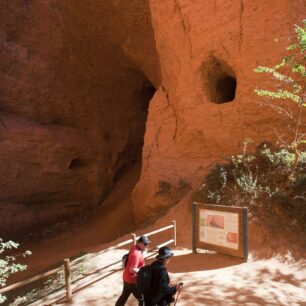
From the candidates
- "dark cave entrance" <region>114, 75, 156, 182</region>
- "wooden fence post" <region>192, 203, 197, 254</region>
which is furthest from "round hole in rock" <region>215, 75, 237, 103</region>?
"dark cave entrance" <region>114, 75, 156, 182</region>

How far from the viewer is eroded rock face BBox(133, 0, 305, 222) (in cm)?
847

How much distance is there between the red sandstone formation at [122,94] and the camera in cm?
890

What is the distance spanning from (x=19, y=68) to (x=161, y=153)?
21.2 ft

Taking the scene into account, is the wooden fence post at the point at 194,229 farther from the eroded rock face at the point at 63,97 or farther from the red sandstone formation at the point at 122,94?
the eroded rock face at the point at 63,97

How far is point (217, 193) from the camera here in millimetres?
7941

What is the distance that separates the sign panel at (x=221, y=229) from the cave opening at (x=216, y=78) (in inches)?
157

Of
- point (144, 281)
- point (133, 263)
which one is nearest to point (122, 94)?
point (133, 263)

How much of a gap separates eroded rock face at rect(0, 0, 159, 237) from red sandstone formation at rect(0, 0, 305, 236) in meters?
0.04

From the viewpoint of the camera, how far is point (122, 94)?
16.1 metres

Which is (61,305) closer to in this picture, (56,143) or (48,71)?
(56,143)

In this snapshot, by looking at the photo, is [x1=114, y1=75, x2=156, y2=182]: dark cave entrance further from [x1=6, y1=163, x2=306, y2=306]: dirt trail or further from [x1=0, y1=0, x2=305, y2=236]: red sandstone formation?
[x1=6, y1=163, x2=306, y2=306]: dirt trail

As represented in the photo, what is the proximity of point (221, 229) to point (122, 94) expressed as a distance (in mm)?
10862

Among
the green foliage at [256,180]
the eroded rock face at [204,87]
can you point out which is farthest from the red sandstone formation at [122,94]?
the green foliage at [256,180]

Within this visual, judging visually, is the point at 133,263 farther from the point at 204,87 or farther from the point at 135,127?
the point at 135,127
